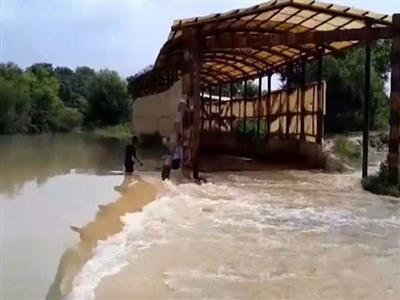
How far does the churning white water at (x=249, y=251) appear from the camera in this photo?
660 cm

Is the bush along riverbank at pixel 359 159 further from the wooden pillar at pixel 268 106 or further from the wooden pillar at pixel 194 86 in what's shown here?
the wooden pillar at pixel 194 86

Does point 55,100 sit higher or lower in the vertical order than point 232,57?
lower

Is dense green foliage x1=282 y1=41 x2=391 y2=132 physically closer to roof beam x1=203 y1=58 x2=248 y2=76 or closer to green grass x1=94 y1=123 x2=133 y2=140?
roof beam x1=203 y1=58 x2=248 y2=76

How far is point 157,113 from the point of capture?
31266mm

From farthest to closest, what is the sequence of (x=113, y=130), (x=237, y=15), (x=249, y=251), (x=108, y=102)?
(x=108, y=102)
(x=113, y=130)
(x=237, y=15)
(x=249, y=251)

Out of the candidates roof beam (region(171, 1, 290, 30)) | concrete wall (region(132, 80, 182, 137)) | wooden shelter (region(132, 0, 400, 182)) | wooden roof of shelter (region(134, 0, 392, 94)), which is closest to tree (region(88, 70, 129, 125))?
concrete wall (region(132, 80, 182, 137))

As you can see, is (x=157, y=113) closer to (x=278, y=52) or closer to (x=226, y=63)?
(x=226, y=63)

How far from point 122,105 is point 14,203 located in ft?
201

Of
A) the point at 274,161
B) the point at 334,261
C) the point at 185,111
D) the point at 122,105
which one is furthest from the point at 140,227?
the point at 122,105

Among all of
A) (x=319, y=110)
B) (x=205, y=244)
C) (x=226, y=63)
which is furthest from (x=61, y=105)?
(x=205, y=244)

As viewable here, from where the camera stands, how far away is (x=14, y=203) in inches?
576

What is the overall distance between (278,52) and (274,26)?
12.2 feet

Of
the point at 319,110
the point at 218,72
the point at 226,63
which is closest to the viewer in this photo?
the point at 319,110

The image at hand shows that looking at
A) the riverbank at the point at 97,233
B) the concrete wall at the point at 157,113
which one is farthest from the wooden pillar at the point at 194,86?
the concrete wall at the point at 157,113
